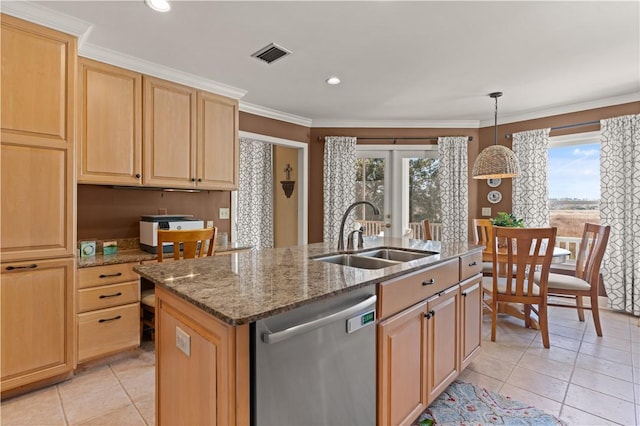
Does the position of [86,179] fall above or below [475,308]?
above

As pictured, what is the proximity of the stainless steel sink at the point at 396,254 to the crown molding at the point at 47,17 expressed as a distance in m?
2.42

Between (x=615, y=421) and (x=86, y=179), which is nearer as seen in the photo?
(x=615, y=421)

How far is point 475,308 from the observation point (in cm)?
228

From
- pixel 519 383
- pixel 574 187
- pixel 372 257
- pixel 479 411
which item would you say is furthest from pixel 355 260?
pixel 574 187

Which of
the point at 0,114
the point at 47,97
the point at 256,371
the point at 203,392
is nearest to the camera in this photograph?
the point at 256,371

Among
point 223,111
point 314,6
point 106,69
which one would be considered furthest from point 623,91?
point 106,69

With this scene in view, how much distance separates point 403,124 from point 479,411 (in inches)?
152

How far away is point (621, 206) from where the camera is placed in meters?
3.61

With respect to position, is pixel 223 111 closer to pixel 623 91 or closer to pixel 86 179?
pixel 86 179

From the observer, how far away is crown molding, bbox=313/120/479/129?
480 cm

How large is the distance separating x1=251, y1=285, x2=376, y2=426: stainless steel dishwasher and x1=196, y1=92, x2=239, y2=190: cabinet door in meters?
2.42

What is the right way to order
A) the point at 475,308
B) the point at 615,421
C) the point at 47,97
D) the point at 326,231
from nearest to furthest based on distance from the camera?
the point at 615,421, the point at 47,97, the point at 475,308, the point at 326,231

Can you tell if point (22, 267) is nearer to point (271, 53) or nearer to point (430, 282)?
point (271, 53)

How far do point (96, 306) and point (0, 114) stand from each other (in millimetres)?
1373
